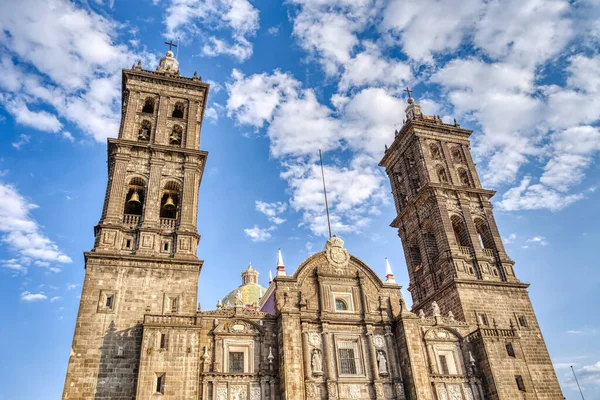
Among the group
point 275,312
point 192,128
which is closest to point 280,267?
point 275,312

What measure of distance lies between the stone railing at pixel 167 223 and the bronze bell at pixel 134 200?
89.6 inches

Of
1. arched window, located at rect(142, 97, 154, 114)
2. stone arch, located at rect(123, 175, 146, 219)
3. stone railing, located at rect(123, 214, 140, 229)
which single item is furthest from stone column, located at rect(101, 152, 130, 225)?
arched window, located at rect(142, 97, 154, 114)

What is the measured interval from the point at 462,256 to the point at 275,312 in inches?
604

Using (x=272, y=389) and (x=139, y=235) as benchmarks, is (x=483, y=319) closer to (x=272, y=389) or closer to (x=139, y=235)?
(x=272, y=389)

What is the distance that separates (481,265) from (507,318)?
4244 mm

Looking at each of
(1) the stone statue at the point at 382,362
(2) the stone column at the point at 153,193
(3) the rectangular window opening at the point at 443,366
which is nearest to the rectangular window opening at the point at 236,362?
(1) the stone statue at the point at 382,362

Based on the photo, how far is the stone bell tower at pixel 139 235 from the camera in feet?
89.0

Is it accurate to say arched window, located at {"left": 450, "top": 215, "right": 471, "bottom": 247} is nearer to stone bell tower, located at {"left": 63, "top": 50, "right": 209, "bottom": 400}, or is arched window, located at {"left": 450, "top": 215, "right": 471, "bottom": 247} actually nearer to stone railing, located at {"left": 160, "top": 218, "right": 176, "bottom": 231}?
stone bell tower, located at {"left": 63, "top": 50, "right": 209, "bottom": 400}

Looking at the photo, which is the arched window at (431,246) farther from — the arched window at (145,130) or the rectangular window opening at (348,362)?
the arched window at (145,130)

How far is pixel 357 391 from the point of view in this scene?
29.6 metres

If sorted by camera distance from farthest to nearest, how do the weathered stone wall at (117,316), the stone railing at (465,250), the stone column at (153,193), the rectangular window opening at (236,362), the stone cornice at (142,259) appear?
the stone railing at (465,250), the stone column at (153,193), the stone cornice at (142,259), the rectangular window opening at (236,362), the weathered stone wall at (117,316)

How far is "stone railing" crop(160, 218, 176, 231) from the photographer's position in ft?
110

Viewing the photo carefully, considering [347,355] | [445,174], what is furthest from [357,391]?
[445,174]

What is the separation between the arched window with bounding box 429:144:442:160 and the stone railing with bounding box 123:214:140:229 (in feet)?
84.7
